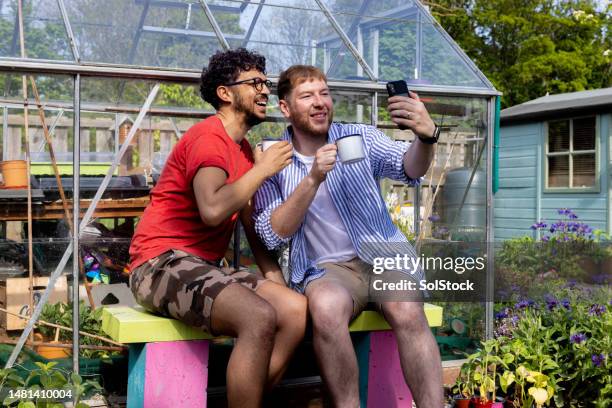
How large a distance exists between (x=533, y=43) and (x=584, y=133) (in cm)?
676

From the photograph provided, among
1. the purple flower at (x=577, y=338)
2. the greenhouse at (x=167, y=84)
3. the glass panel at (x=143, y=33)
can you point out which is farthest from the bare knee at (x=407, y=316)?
the glass panel at (x=143, y=33)

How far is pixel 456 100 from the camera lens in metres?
4.34

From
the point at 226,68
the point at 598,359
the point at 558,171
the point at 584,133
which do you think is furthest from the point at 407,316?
the point at 558,171

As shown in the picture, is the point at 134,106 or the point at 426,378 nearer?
the point at 426,378

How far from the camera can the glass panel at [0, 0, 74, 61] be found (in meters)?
3.41

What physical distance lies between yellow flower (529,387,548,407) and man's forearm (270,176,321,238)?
1.40 meters

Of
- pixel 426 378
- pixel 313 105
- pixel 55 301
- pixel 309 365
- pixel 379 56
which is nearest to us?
pixel 426 378

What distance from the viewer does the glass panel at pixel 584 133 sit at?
984cm

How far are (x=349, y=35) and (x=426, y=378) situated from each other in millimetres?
2355

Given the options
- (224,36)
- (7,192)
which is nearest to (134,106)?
(224,36)

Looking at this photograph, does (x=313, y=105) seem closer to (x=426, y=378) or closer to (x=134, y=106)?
(x=426, y=378)

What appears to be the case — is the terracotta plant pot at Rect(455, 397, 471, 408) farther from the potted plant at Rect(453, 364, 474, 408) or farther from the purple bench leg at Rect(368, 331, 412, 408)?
the purple bench leg at Rect(368, 331, 412, 408)

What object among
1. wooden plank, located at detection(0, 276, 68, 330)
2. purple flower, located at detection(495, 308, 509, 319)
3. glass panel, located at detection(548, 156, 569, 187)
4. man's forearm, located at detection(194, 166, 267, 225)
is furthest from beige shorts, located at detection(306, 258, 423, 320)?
glass panel, located at detection(548, 156, 569, 187)

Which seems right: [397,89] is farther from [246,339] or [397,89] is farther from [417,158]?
[246,339]
